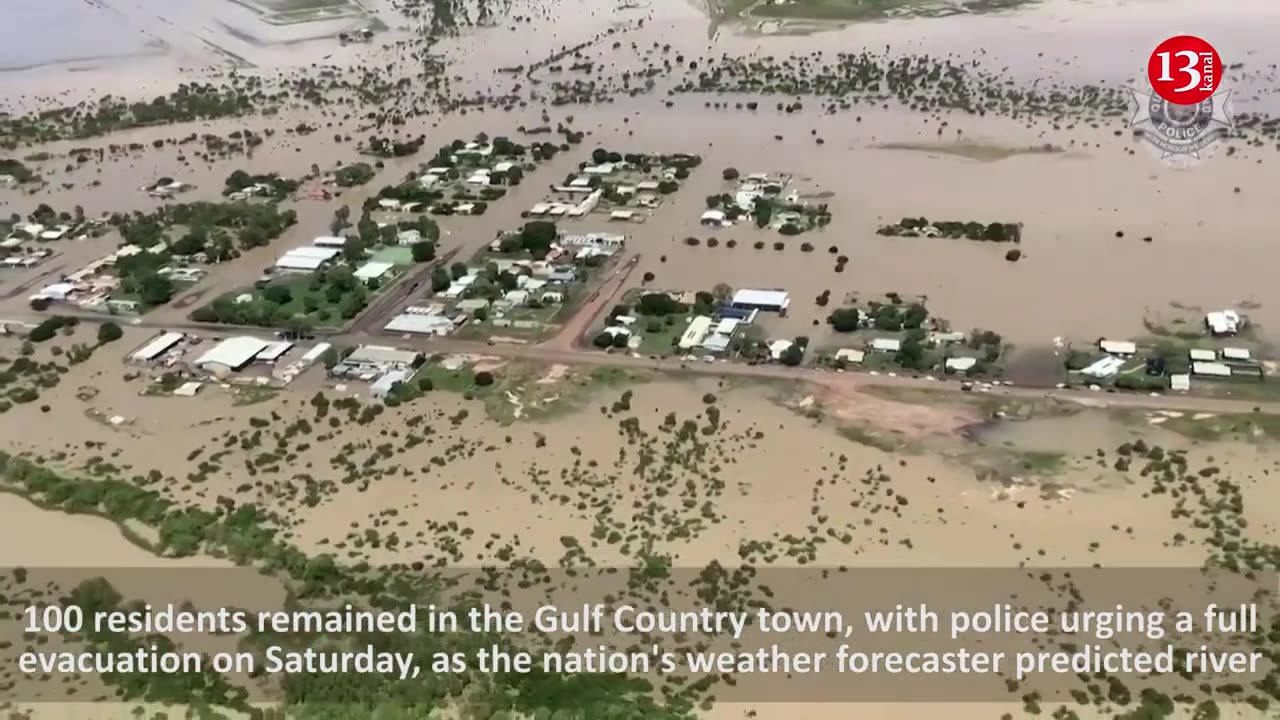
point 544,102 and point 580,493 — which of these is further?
point 544,102

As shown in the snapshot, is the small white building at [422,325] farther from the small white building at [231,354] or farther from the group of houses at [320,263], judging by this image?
the small white building at [231,354]

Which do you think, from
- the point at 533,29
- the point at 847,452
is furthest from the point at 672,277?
the point at 533,29

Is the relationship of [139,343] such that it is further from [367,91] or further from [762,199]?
[367,91]

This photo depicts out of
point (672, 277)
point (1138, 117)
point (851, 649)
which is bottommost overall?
point (851, 649)

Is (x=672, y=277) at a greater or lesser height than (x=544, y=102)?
lesser

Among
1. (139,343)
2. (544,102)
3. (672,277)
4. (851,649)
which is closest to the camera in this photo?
(851,649)

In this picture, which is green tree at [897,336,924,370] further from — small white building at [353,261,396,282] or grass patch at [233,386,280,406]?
small white building at [353,261,396,282]

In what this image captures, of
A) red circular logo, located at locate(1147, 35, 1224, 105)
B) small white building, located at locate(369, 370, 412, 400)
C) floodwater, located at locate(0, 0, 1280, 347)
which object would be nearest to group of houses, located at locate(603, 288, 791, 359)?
floodwater, located at locate(0, 0, 1280, 347)
